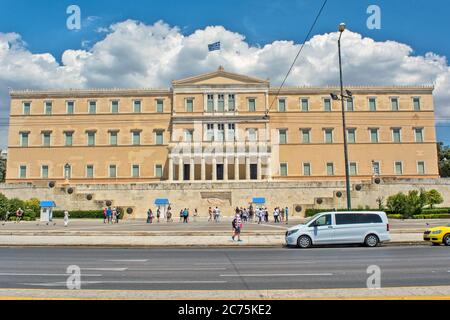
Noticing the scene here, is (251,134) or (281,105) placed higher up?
(281,105)

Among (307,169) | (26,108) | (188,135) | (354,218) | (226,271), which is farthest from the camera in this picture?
(26,108)

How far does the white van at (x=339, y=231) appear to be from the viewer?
18.5 m

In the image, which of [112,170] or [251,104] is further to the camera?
[112,170]

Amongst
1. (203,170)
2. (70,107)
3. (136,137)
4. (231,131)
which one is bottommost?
(203,170)

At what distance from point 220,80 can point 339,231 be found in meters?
48.2

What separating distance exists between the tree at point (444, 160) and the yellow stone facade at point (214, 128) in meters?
19.6

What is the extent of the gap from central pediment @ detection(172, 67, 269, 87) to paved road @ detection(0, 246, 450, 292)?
50.2m

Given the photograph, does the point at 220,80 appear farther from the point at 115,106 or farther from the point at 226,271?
the point at 226,271

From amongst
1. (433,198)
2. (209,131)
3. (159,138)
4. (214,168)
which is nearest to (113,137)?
(159,138)

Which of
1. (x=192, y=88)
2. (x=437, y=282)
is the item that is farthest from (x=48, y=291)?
(x=192, y=88)

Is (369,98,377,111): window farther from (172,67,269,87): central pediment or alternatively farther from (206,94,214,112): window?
(206,94,214,112): window

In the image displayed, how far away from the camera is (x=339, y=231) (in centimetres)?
1847
